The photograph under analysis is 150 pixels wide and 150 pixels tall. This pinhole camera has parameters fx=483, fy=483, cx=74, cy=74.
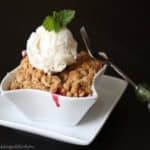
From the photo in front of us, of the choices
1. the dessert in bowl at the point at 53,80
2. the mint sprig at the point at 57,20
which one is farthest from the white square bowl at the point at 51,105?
the mint sprig at the point at 57,20

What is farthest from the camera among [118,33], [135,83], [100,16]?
[100,16]

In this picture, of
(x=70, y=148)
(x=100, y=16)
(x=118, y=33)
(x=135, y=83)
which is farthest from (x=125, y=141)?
(x=100, y=16)

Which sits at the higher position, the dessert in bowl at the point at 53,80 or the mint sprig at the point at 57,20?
the mint sprig at the point at 57,20

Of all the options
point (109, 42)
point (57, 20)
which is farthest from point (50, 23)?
point (109, 42)

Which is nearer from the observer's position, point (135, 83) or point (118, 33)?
point (135, 83)

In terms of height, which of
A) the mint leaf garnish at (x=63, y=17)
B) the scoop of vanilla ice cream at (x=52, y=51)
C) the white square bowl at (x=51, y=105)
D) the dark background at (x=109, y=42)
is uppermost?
the mint leaf garnish at (x=63, y=17)

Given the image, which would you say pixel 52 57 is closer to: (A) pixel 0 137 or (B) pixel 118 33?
(A) pixel 0 137

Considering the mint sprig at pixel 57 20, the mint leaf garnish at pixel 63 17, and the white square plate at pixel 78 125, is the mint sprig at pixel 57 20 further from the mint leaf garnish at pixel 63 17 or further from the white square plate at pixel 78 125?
the white square plate at pixel 78 125

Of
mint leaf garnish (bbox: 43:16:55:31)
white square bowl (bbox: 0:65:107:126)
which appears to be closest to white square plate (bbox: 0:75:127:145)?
white square bowl (bbox: 0:65:107:126)
